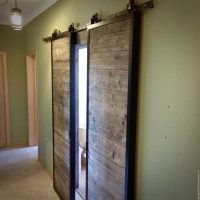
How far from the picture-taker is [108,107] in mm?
1798

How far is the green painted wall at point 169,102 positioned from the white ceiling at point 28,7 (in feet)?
5.70

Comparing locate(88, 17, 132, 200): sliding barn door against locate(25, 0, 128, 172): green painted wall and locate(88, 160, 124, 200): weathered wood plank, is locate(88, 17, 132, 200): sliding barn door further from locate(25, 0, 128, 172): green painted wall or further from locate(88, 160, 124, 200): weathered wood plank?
locate(25, 0, 128, 172): green painted wall

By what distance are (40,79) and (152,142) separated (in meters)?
2.59

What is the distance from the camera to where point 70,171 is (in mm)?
2611

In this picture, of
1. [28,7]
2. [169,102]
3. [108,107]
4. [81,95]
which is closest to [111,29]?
[108,107]

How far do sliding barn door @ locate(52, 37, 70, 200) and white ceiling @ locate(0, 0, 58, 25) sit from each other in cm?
68

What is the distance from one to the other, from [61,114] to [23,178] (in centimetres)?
137

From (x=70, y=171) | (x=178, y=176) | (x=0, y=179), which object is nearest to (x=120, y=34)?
(x=178, y=176)

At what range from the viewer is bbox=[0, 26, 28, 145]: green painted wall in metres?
4.43

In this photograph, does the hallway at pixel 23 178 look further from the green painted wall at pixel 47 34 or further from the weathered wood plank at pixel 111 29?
the weathered wood plank at pixel 111 29

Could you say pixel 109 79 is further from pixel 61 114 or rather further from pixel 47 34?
pixel 47 34

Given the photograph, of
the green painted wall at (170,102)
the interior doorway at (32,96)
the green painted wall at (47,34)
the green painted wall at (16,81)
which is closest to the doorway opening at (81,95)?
the green painted wall at (47,34)

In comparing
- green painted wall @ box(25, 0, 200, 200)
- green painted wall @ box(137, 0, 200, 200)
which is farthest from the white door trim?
green painted wall @ box(137, 0, 200, 200)

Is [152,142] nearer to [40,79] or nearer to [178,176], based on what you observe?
[178,176]
